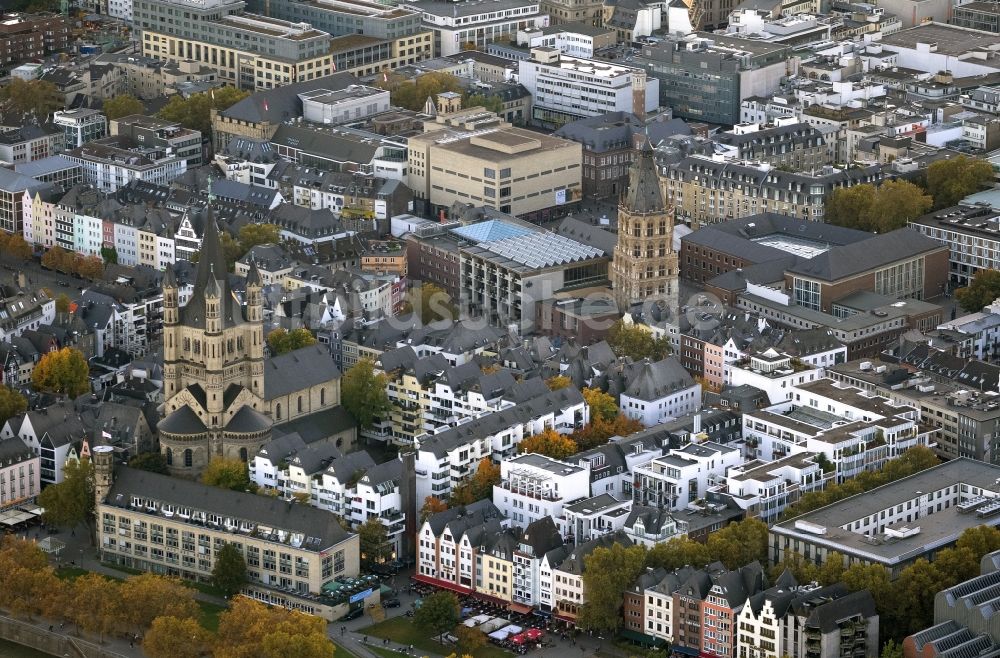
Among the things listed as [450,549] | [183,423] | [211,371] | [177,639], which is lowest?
[177,639]

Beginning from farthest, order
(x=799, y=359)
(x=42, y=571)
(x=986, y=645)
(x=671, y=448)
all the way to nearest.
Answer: (x=799, y=359), (x=671, y=448), (x=42, y=571), (x=986, y=645)

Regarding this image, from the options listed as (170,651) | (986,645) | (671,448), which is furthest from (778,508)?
(170,651)

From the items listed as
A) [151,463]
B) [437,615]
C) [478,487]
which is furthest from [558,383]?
[437,615]

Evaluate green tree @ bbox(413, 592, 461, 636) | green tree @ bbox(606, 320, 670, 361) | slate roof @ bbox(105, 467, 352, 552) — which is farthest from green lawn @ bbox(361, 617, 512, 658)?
green tree @ bbox(606, 320, 670, 361)

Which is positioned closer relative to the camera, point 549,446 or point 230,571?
point 230,571

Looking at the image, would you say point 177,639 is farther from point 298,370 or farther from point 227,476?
point 298,370

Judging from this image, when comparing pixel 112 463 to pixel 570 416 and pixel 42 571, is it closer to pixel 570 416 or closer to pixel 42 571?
pixel 42 571

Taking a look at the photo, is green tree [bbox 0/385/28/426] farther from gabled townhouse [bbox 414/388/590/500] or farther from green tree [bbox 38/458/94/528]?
gabled townhouse [bbox 414/388/590/500]
